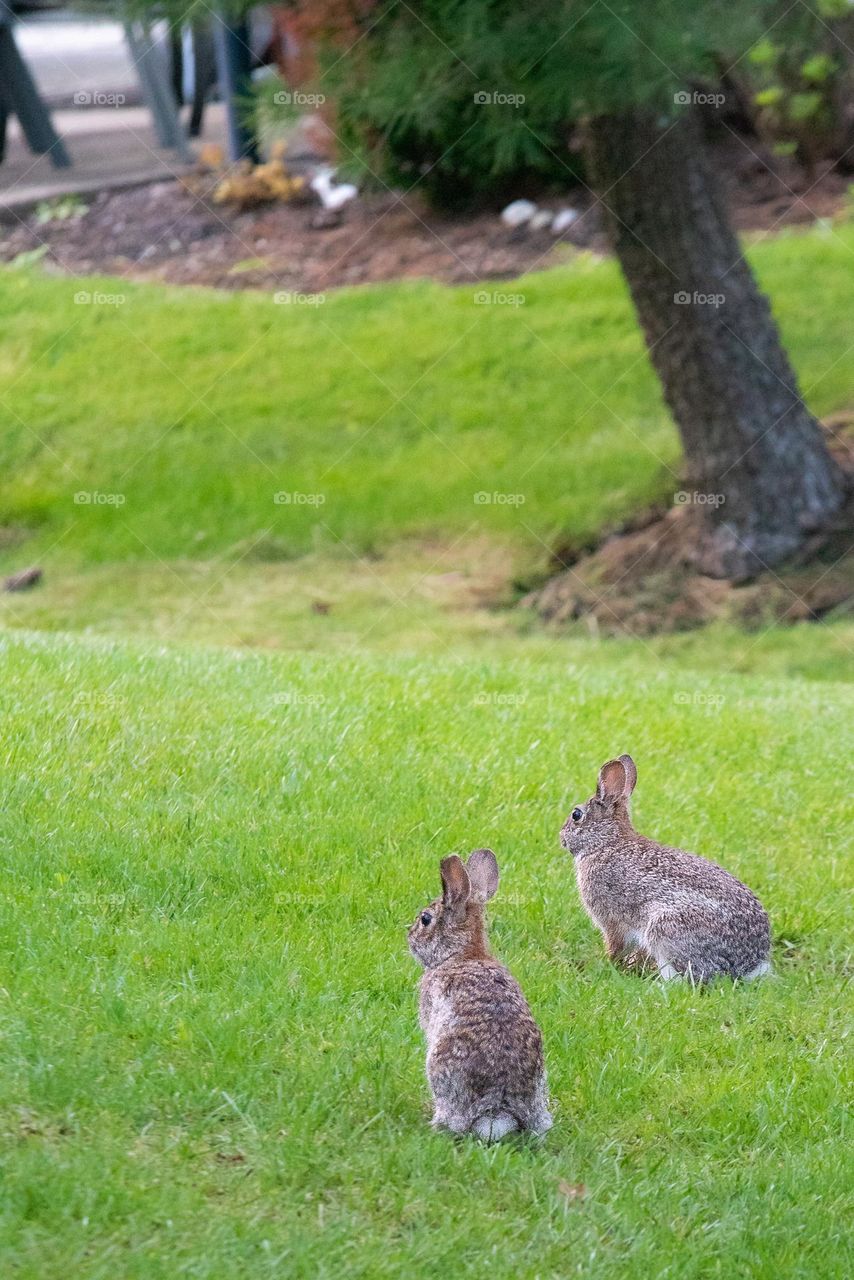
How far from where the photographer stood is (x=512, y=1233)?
149 inches

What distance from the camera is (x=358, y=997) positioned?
4.95m

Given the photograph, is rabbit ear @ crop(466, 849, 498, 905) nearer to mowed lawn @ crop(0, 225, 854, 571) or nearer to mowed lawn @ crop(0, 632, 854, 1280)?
mowed lawn @ crop(0, 632, 854, 1280)

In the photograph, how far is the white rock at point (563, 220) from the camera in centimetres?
1833

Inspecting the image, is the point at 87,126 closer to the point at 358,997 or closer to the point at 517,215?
the point at 517,215

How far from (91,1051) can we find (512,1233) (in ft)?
4.36

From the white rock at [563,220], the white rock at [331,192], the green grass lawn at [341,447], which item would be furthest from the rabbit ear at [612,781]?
the white rock at [331,192]

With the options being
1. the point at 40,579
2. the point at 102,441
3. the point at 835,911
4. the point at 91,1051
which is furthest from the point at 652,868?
the point at 102,441

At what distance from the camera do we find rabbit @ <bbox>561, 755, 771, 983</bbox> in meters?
5.30

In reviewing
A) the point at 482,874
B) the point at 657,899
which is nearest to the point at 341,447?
the point at 657,899

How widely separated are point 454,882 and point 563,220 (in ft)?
49.5

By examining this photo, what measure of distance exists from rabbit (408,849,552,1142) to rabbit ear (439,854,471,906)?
0.20 m

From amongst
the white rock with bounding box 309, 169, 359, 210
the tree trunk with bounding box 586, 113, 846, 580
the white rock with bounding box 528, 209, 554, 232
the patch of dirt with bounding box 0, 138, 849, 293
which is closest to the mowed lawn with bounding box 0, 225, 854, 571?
the patch of dirt with bounding box 0, 138, 849, 293

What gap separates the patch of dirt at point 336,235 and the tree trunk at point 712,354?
17.5 feet

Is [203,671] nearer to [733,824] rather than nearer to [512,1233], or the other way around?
[733,824]
